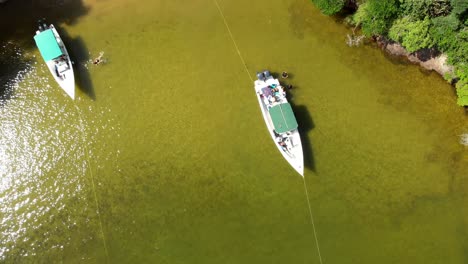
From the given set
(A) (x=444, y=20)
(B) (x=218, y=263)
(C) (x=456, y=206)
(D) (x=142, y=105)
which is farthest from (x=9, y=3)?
(C) (x=456, y=206)

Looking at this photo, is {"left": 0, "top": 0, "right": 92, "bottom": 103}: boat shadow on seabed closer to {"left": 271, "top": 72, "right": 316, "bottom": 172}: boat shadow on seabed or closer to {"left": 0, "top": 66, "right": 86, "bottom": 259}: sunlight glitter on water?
{"left": 0, "top": 66, "right": 86, "bottom": 259}: sunlight glitter on water

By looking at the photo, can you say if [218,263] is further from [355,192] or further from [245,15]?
[245,15]

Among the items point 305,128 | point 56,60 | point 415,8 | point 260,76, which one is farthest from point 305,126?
point 56,60

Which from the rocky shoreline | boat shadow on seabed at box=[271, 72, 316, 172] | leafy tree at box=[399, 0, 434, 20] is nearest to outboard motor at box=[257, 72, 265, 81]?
boat shadow on seabed at box=[271, 72, 316, 172]

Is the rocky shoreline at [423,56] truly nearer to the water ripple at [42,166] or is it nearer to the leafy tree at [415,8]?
the leafy tree at [415,8]

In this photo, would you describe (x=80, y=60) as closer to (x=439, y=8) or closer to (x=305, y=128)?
(x=305, y=128)
